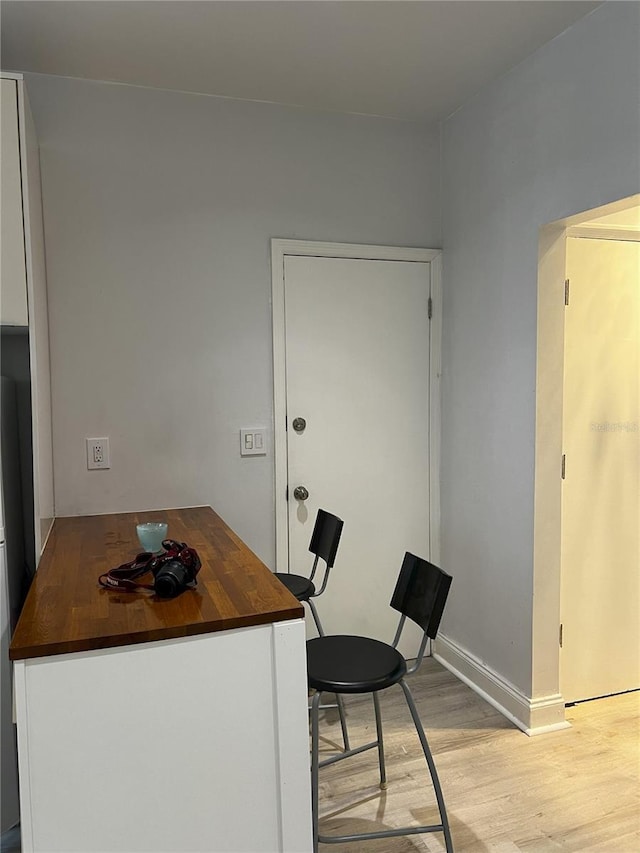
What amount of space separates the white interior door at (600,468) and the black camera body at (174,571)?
66.5 inches

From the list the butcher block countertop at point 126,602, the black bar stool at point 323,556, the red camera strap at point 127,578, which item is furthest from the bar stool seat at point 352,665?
the red camera strap at point 127,578

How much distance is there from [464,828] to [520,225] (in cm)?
215

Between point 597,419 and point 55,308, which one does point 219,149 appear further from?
point 597,419

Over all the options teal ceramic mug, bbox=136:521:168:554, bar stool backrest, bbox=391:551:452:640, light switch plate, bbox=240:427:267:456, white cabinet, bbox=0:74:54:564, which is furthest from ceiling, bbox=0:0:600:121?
bar stool backrest, bbox=391:551:452:640

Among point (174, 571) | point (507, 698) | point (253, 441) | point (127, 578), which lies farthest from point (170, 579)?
point (507, 698)

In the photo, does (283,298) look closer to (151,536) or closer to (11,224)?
(11,224)

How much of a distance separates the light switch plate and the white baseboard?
133cm

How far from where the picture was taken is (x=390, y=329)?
3.20 meters

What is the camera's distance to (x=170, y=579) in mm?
1687

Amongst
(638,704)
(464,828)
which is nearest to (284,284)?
(464,828)

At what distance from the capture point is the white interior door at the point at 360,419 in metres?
3.07

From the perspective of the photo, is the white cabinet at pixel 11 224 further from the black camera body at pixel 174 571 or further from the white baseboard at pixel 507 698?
the white baseboard at pixel 507 698

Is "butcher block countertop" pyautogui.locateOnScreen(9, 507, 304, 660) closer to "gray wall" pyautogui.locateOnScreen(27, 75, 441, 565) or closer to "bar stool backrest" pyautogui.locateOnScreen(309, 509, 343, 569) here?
"bar stool backrest" pyautogui.locateOnScreen(309, 509, 343, 569)

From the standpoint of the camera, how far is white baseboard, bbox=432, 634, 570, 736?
2.66m
